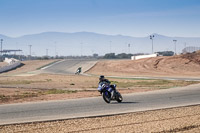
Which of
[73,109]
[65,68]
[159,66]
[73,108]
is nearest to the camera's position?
[73,109]

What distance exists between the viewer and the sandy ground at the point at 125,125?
12.0 metres

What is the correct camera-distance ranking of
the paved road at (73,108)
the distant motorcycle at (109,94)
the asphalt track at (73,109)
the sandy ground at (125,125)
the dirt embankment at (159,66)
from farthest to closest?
the dirt embankment at (159,66), the distant motorcycle at (109,94), the paved road at (73,108), the asphalt track at (73,109), the sandy ground at (125,125)

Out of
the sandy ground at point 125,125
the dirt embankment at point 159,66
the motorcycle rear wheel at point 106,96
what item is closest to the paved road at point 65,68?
the dirt embankment at point 159,66

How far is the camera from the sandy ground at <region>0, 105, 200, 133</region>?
12047 millimetres

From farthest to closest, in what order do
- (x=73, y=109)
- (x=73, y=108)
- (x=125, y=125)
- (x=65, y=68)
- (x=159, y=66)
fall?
(x=65, y=68) < (x=159, y=66) < (x=73, y=108) < (x=73, y=109) < (x=125, y=125)

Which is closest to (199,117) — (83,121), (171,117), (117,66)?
(171,117)

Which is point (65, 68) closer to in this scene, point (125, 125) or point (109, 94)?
point (109, 94)

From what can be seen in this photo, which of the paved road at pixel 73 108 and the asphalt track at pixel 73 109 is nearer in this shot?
the asphalt track at pixel 73 109

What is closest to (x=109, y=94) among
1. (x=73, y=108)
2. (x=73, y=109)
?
(x=73, y=108)

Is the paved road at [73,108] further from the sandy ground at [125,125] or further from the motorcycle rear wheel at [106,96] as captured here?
the sandy ground at [125,125]

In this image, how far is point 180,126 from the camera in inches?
492

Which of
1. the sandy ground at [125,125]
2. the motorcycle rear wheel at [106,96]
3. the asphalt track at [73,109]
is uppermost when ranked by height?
the motorcycle rear wheel at [106,96]

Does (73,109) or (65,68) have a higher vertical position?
(65,68)

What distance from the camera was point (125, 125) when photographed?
12.9m
